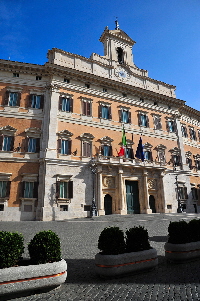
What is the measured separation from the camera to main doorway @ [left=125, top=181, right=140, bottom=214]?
67.8ft

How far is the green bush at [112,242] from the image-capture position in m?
4.61

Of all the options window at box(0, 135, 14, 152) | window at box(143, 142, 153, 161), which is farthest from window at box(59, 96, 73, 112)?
window at box(143, 142, 153, 161)

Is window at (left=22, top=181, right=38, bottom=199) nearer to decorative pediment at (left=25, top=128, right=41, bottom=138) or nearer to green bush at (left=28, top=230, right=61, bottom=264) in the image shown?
decorative pediment at (left=25, top=128, right=41, bottom=138)

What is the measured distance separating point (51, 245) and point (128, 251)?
1.87m

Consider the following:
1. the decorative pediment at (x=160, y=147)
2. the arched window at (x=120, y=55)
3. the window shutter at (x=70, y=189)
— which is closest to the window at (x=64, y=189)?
the window shutter at (x=70, y=189)

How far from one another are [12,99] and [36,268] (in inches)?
759

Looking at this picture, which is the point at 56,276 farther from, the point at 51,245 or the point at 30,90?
the point at 30,90

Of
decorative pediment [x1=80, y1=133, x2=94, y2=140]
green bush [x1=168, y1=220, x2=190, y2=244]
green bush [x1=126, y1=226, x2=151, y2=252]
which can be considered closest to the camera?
green bush [x1=126, y1=226, x2=151, y2=252]

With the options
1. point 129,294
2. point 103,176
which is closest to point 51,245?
point 129,294

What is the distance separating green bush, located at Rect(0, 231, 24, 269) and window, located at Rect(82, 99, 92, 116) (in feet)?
61.7

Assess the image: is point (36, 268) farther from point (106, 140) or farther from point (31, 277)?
point (106, 140)

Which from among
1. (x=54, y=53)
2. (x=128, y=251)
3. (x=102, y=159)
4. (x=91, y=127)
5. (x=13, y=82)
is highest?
(x=54, y=53)

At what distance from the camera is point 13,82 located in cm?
2055

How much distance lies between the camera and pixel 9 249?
3.86 meters
